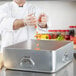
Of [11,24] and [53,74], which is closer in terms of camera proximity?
[53,74]

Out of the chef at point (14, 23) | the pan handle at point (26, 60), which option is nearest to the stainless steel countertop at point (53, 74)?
the pan handle at point (26, 60)

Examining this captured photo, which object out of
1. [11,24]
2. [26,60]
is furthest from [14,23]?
[26,60]

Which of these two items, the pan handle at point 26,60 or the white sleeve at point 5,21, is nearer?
the pan handle at point 26,60

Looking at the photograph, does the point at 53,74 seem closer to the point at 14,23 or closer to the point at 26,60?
the point at 26,60

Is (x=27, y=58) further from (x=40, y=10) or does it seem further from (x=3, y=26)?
(x=40, y=10)

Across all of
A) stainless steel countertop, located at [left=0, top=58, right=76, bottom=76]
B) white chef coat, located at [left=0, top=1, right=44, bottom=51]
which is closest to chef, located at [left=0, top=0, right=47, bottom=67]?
white chef coat, located at [left=0, top=1, right=44, bottom=51]

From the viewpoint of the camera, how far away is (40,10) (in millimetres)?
3133

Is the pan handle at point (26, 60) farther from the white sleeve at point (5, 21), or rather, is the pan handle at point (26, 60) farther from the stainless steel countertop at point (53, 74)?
the white sleeve at point (5, 21)

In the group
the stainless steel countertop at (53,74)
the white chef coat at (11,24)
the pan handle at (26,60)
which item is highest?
the white chef coat at (11,24)

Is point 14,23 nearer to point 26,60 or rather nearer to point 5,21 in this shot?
point 5,21

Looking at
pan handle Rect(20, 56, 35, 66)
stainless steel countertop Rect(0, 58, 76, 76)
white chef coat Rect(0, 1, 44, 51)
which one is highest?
white chef coat Rect(0, 1, 44, 51)

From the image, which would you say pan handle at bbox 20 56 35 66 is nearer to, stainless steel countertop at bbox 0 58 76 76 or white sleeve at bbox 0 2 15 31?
stainless steel countertop at bbox 0 58 76 76

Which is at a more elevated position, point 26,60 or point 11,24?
point 11,24

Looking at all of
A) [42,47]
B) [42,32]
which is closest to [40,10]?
[42,32]
